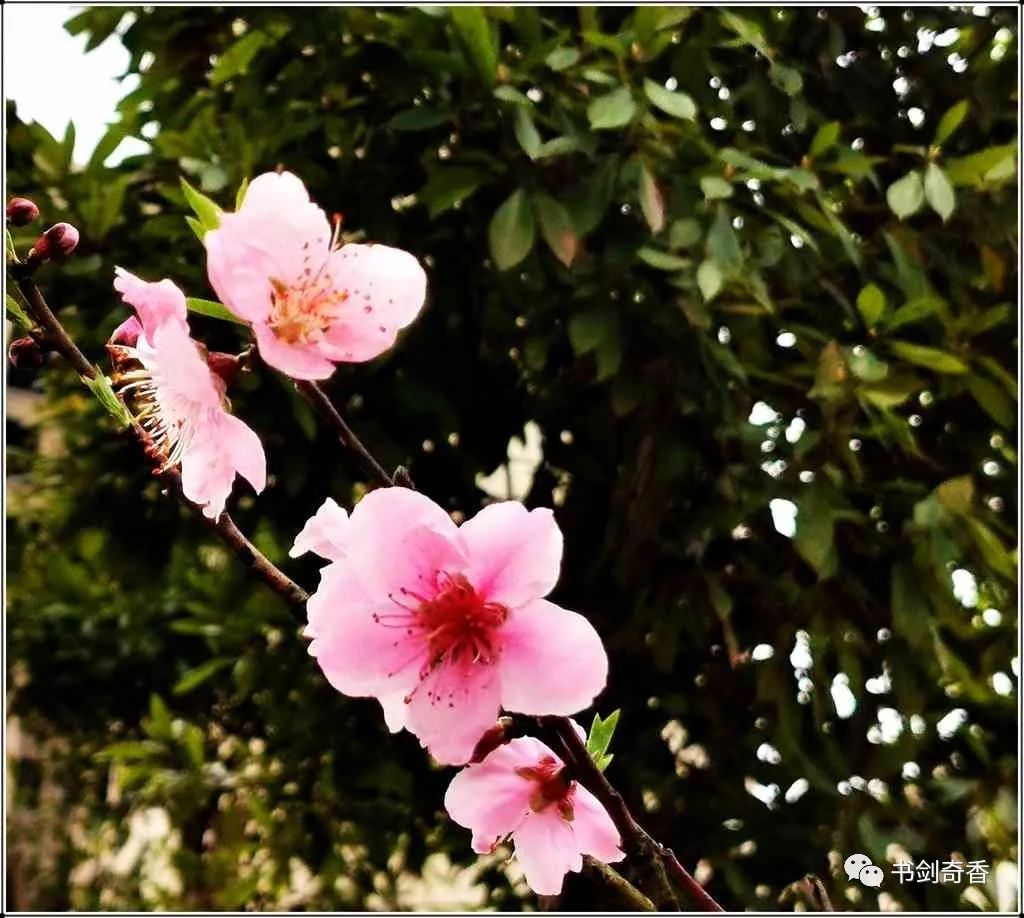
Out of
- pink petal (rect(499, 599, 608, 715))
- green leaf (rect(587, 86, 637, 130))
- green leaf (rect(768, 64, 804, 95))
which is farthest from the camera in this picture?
green leaf (rect(768, 64, 804, 95))

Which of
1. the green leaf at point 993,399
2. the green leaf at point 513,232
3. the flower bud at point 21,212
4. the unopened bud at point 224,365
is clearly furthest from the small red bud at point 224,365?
the green leaf at point 993,399

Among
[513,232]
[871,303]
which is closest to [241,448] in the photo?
[513,232]

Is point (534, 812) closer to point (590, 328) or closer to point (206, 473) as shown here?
point (206, 473)

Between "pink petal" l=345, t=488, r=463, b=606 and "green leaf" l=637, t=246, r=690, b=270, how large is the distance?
1.70ft

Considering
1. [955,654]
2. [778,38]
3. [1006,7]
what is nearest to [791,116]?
[778,38]

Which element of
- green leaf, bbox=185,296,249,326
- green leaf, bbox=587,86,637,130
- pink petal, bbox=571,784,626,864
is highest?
green leaf, bbox=185,296,249,326

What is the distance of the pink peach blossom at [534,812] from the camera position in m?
0.32

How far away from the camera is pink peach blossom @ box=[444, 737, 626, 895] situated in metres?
0.32

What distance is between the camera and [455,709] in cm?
28

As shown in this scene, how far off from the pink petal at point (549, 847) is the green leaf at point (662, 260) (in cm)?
51

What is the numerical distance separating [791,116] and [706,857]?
0.65 metres

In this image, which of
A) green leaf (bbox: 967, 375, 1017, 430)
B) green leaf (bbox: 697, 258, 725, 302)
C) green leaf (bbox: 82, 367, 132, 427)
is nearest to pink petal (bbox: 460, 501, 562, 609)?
green leaf (bbox: 82, 367, 132, 427)

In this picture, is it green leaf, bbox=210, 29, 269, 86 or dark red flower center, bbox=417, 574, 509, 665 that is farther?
green leaf, bbox=210, 29, 269, 86

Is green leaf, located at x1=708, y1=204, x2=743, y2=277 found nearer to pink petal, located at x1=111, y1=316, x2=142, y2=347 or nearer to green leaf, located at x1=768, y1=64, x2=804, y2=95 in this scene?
green leaf, located at x1=768, y1=64, x2=804, y2=95
